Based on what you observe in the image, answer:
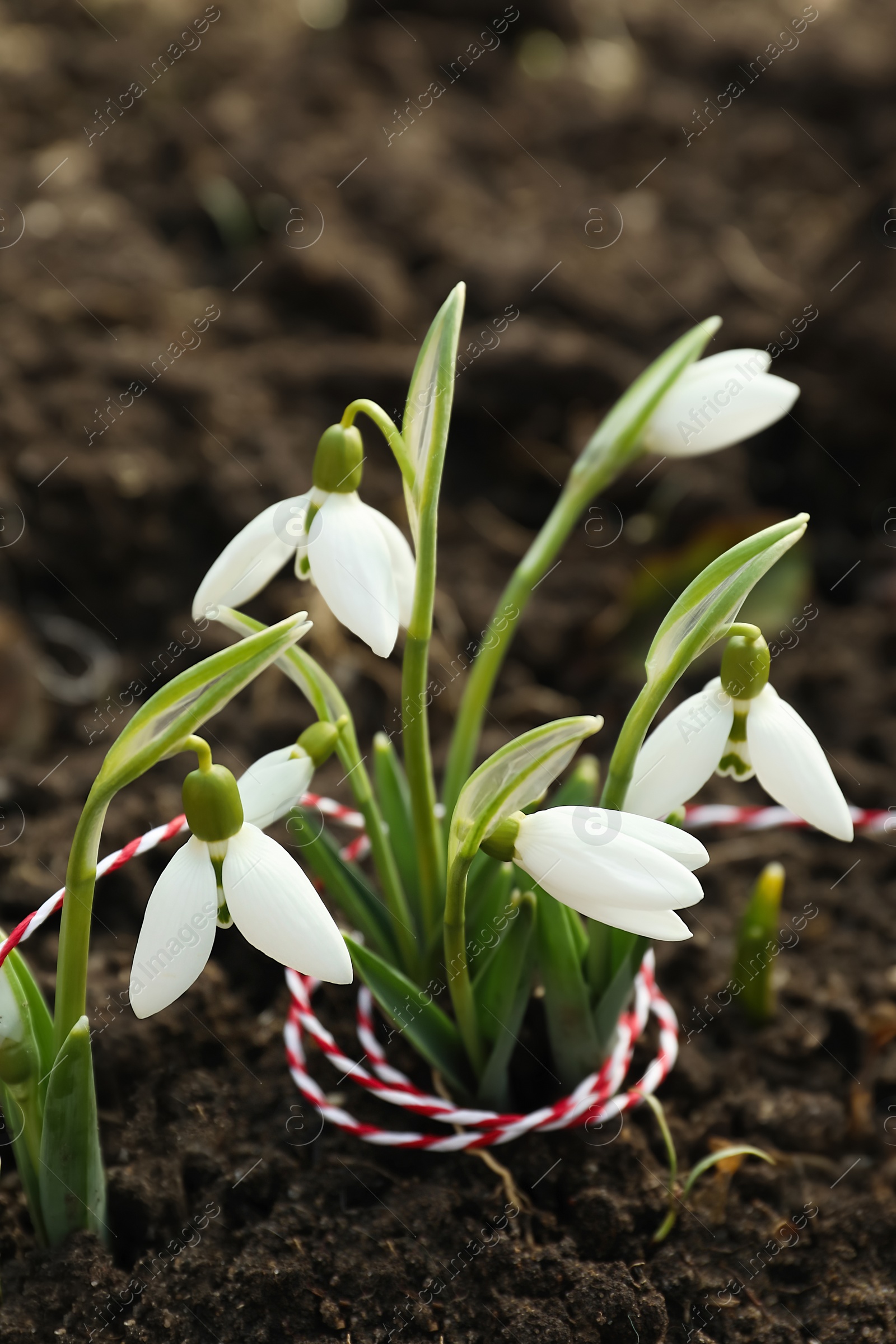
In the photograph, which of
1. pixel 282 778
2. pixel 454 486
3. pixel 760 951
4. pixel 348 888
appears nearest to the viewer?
pixel 282 778

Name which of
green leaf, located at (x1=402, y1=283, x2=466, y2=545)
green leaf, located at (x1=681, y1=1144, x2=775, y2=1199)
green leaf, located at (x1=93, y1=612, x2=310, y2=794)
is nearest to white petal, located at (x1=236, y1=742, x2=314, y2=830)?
green leaf, located at (x1=93, y1=612, x2=310, y2=794)

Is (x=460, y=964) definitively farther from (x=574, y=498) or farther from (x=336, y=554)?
(x=574, y=498)

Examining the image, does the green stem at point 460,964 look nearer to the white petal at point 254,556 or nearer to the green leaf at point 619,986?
the green leaf at point 619,986

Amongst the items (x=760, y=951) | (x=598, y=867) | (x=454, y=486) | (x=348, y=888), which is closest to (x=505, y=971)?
(x=348, y=888)

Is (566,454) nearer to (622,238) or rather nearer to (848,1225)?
(622,238)

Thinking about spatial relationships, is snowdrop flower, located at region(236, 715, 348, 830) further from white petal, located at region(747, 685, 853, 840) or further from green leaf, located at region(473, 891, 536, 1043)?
white petal, located at region(747, 685, 853, 840)
